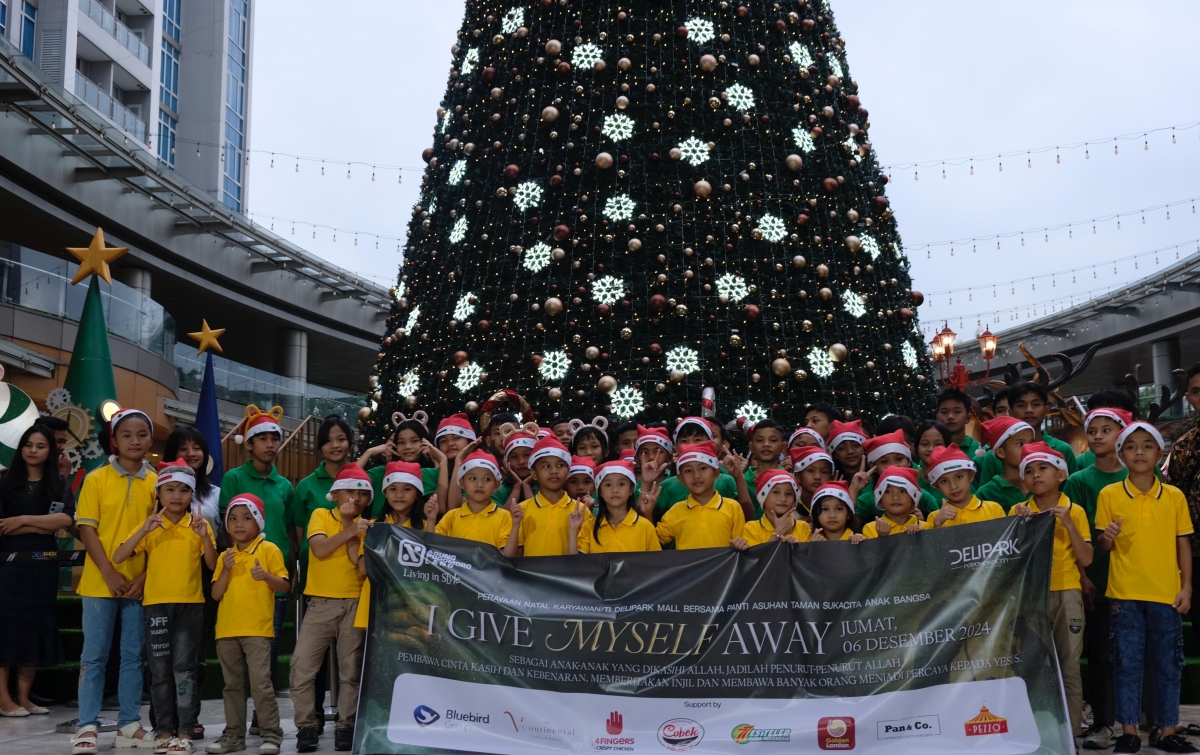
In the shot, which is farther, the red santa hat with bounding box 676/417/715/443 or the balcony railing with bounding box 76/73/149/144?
the balcony railing with bounding box 76/73/149/144

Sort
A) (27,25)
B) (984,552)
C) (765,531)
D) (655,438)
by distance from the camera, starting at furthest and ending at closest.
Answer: (27,25)
(655,438)
(765,531)
(984,552)

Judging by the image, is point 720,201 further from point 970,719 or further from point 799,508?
point 970,719

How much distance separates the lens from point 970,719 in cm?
504

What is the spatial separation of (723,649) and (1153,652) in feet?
6.76

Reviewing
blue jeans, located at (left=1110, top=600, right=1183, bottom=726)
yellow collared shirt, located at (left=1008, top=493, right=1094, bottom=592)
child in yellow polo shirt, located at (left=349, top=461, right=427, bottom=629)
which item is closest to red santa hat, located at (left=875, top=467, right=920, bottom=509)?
yellow collared shirt, located at (left=1008, top=493, right=1094, bottom=592)

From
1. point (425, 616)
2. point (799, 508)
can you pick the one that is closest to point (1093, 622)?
point (799, 508)

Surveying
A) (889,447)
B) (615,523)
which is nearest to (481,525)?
(615,523)

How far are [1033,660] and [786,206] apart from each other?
3812mm

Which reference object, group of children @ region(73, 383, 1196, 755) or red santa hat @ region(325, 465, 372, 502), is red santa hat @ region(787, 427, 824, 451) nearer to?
group of children @ region(73, 383, 1196, 755)

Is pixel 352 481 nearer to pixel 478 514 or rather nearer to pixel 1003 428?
pixel 478 514

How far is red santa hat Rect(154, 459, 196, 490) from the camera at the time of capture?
6000mm

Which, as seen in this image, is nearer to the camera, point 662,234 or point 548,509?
point 548,509

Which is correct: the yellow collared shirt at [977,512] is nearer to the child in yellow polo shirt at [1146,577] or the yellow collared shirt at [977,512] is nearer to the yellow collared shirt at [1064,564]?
the yellow collared shirt at [1064,564]

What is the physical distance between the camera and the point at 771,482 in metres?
6.02
